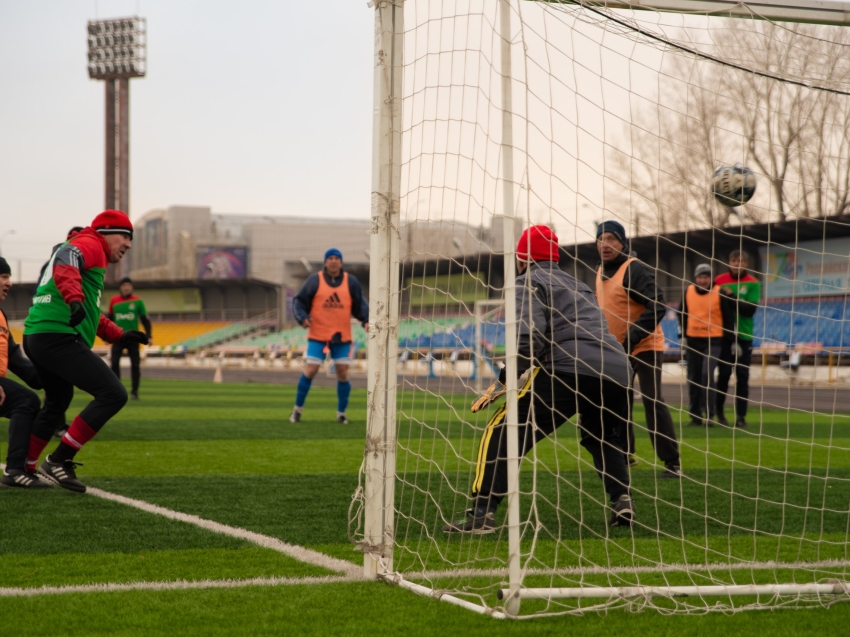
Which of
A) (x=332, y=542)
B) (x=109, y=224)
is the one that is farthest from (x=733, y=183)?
(x=109, y=224)

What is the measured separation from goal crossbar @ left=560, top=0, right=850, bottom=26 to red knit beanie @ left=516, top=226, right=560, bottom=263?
1.13 m

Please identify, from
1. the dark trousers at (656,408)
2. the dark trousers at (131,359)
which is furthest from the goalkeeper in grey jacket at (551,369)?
the dark trousers at (131,359)

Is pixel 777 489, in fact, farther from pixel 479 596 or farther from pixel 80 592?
pixel 80 592

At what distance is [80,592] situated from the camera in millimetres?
3482

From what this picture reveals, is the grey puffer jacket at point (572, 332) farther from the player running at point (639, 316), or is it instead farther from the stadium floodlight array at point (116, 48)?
the stadium floodlight array at point (116, 48)

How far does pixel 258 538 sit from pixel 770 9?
3.51 m

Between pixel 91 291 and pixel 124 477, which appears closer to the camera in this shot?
pixel 91 291

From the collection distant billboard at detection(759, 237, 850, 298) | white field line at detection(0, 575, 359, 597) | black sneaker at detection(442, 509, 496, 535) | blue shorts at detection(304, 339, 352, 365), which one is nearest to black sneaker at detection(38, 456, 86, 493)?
white field line at detection(0, 575, 359, 597)

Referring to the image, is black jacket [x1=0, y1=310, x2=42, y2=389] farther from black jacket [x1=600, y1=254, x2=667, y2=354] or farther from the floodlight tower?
the floodlight tower

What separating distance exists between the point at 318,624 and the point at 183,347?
57.7 m

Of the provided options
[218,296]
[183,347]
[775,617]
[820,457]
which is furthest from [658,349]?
[218,296]

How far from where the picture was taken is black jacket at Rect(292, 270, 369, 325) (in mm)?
10688

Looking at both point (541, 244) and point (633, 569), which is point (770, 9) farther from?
point (633, 569)

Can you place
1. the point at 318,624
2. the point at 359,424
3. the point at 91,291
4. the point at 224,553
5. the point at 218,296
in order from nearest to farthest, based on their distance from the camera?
the point at 318,624, the point at 224,553, the point at 91,291, the point at 359,424, the point at 218,296
